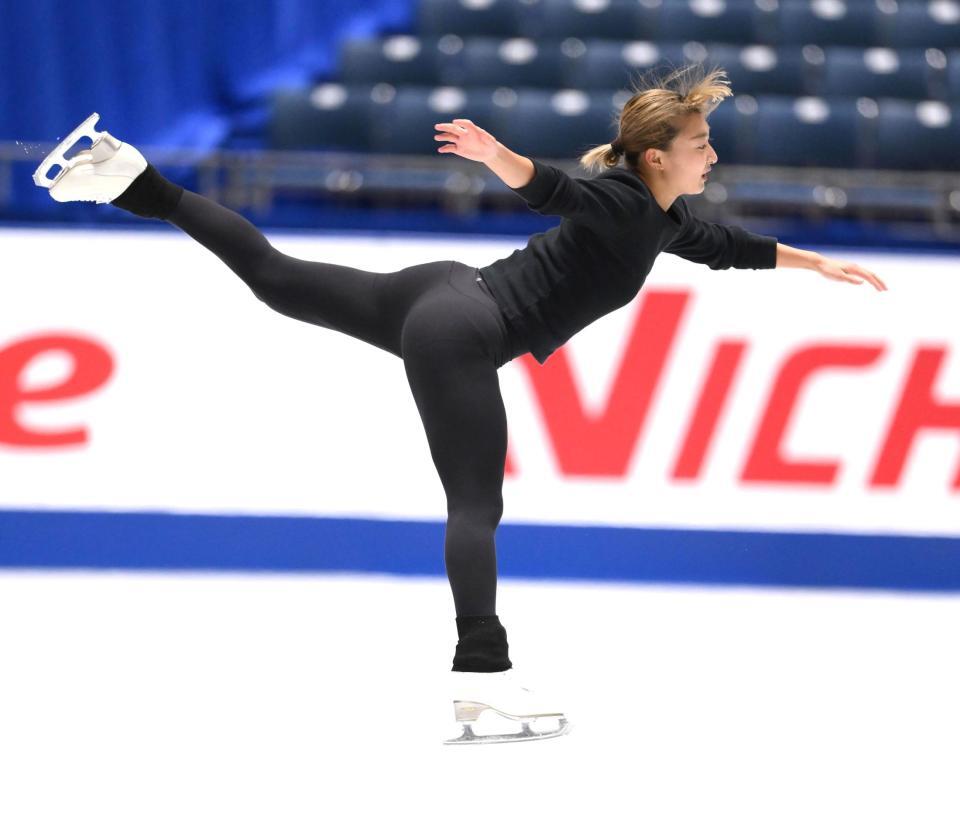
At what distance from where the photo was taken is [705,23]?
7398 mm

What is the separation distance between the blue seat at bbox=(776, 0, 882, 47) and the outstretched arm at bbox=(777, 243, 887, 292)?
510cm

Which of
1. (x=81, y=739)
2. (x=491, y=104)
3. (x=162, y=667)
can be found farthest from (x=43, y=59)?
(x=81, y=739)

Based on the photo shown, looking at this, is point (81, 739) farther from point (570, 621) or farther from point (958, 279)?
point (958, 279)

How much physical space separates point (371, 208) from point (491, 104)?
1.08m

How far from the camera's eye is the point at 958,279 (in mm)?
4227

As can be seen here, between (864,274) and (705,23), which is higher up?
(705,23)

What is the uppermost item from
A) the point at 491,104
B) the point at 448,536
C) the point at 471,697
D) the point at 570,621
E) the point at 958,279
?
the point at 491,104

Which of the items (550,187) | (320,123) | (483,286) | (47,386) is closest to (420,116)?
(320,123)

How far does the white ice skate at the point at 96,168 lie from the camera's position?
8.56ft

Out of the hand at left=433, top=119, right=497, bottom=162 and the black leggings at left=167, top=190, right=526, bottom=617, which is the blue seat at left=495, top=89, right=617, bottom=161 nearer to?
the black leggings at left=167, top=190, right=526, bottom=617

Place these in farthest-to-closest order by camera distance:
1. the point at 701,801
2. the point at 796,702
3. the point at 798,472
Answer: the point at 798,472
the point at 796,702
the point at 701,801

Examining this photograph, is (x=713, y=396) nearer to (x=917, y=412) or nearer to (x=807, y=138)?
(x=917, y=412)

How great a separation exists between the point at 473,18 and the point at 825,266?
5268 mm

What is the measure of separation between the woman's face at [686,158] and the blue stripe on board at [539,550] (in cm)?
202
